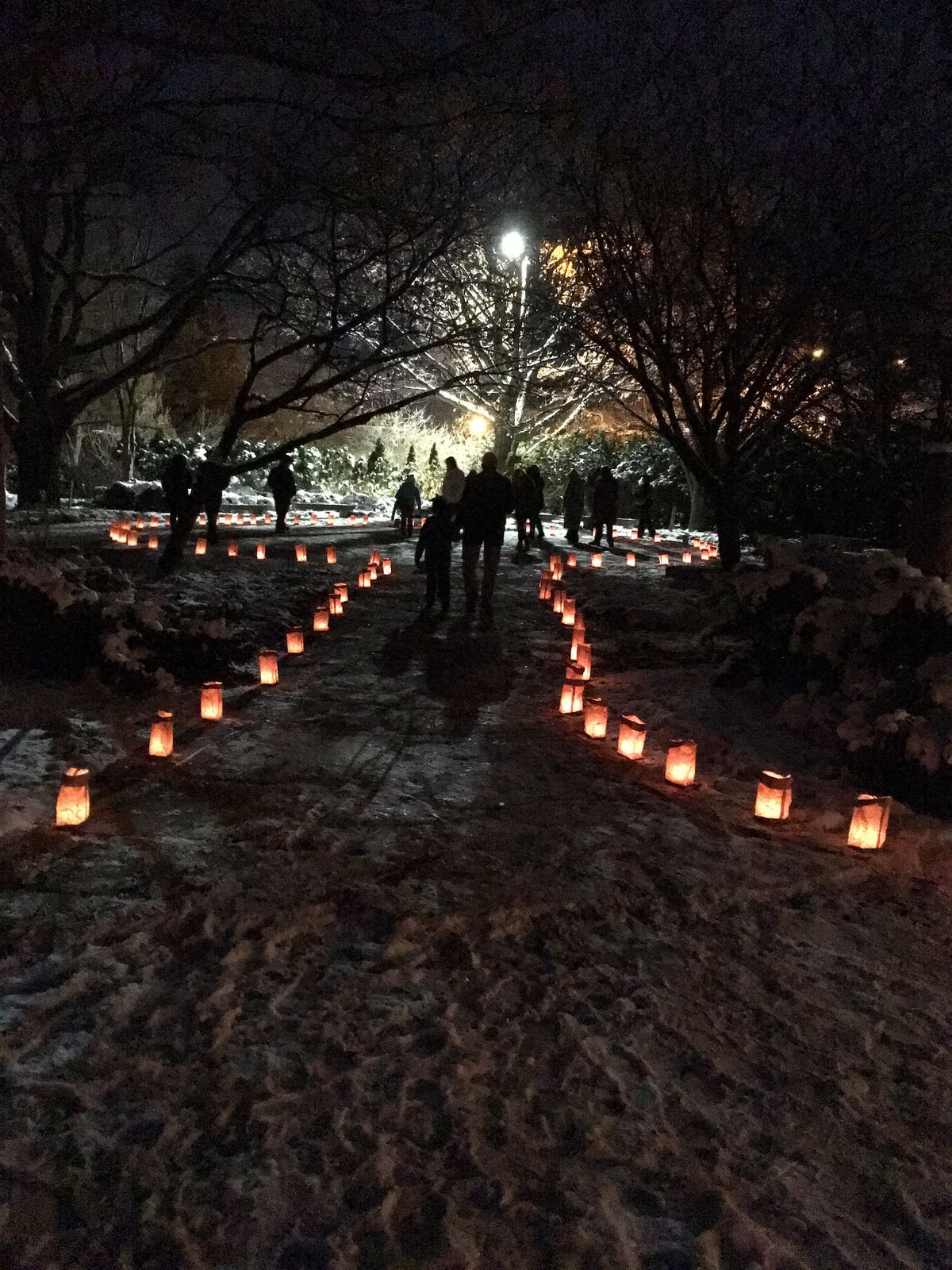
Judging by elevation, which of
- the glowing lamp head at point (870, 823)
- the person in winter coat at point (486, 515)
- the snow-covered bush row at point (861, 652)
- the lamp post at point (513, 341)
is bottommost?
the glowing lamp head at point (870, 823)

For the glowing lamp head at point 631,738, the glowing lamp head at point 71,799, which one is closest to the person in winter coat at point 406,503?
the glowing lamp head at point 631,738

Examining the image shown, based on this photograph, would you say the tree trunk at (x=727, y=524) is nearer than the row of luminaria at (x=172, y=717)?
No

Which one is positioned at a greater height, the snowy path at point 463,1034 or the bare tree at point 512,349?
the bare tree at point 512,349

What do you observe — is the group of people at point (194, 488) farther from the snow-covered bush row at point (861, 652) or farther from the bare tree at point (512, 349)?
the snow-covered bush row at point (861, 652)

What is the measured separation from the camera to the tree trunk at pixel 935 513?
7828 millimetres

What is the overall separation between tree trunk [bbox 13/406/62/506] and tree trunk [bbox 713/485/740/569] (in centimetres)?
1161

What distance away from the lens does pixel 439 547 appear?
11086 millimetres

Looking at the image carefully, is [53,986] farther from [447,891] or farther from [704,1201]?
[704,1201]

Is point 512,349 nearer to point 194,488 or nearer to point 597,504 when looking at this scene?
point 597,504

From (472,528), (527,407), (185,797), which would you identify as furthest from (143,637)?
(527,407)

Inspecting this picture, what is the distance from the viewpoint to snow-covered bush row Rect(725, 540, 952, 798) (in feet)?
19.4

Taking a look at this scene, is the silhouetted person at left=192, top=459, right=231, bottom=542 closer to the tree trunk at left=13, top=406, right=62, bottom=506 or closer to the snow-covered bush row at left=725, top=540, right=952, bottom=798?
the tree trunk at left=13, top=406, right=62, bottom=506

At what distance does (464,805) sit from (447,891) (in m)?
1.15

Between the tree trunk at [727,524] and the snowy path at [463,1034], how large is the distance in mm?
9247
